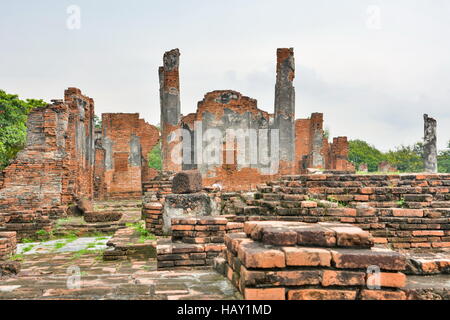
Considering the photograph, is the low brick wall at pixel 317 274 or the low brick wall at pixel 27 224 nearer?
the low brick wall at pixel 317 274

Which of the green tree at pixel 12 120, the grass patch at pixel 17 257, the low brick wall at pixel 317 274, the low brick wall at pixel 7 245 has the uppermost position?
the green tree at pixel 12 120

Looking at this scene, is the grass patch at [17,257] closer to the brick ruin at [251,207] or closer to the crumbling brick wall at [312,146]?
the brick ruin at [251,207]

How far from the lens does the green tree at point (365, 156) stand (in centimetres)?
4272

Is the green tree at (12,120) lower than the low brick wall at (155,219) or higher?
higher

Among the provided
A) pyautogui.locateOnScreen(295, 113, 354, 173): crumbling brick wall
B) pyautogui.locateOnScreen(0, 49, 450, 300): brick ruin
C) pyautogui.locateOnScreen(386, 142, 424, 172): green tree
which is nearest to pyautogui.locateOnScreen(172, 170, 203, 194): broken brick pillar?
pyautogui.locateOnScreen(0, 49, 450, 300): brick ruin

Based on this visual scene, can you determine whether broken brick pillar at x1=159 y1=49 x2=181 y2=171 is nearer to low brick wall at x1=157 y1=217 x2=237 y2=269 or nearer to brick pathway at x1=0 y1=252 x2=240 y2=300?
low brick wall at x1=157 y1=217 x2=237 y2=269

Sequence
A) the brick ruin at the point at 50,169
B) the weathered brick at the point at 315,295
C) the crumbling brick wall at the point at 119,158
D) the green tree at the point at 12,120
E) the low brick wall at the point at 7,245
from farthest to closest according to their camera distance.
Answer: the crumbling brick wall at the point at 119,158
the green tree at the point at 12,120
the brick ruin at the point at 50,169
the low brick wall at the point at 7,245
the weathered brick at the point at 315,295

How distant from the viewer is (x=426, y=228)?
5.44m

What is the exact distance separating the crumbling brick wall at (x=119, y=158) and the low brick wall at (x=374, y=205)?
46.6ft

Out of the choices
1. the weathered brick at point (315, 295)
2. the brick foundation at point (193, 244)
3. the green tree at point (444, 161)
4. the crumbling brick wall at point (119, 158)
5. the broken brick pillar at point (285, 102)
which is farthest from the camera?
the green tree at point (444, 161)

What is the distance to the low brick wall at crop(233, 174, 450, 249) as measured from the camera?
5438 millimetres

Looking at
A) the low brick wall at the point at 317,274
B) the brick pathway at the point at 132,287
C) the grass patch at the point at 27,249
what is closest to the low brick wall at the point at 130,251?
the grass patch at the point at 27,249

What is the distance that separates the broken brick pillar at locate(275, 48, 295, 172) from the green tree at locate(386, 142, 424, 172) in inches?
1063

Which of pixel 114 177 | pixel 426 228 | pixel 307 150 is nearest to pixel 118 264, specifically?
pixel 426 228
